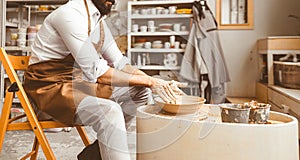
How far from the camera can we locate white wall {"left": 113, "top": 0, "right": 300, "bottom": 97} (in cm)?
322

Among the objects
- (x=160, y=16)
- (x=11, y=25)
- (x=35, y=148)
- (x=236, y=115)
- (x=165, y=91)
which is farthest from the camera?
(x=11, y=25)

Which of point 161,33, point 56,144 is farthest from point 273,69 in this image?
point 56,144

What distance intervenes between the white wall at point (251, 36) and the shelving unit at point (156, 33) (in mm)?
449

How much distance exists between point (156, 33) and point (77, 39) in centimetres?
208

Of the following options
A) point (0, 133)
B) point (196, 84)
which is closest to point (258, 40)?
point (196, 84)

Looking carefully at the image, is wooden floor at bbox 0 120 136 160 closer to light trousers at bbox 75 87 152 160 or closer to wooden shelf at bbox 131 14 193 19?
light trousers at bbox 75 87 152 160

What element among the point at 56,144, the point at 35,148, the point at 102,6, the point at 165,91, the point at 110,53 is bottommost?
the point at 56,144

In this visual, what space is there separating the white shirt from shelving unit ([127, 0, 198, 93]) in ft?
6.26

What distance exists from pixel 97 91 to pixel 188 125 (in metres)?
0.60

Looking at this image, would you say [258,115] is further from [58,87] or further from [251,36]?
[251,36]

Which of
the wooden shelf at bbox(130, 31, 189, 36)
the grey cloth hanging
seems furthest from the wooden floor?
the wooden shelf at bbox(130, 31, 189, 36)

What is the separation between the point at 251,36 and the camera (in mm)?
3297

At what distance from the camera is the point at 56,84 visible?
124 centimetres

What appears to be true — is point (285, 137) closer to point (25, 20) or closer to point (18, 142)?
point (18, 142)
